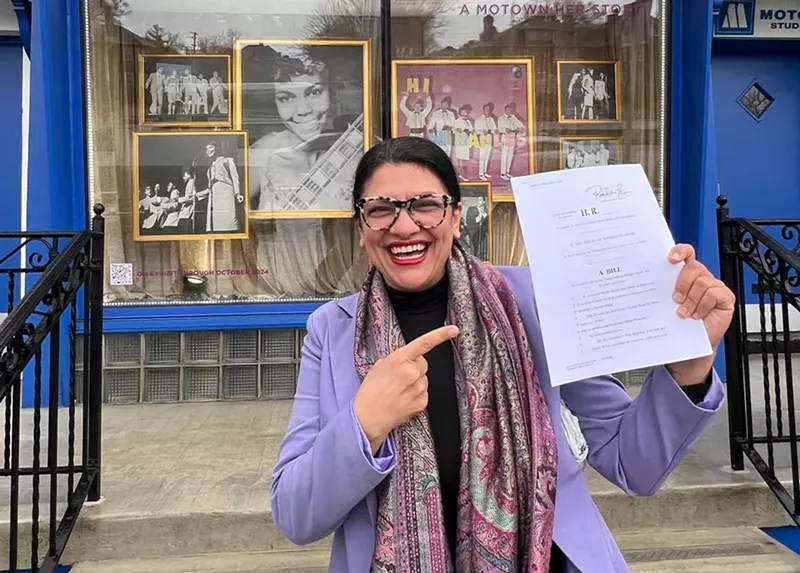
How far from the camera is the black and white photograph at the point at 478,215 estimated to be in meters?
5.09

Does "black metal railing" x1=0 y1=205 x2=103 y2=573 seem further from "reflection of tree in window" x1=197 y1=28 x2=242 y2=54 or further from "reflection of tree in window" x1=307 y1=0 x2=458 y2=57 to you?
"reflection of tree in window" x1=307 y1=0 x2=458 y2=57

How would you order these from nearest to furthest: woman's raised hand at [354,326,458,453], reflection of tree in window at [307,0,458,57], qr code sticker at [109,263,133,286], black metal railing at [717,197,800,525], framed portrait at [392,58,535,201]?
woman's raised hand at [354,326,458,453] → black metal railing at [717,197,800,525] → qr code sticker at [109,263,133,286] → reflection of tree in window at [307,0,458,57] → framed portrait at [392,58,535,201]

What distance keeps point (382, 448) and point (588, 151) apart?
450 cm

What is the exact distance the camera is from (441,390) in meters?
1.48

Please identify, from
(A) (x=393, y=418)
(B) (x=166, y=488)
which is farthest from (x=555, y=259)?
(B) (x=166, y=488)

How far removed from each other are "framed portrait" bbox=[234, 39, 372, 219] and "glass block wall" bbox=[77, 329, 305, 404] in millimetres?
1055

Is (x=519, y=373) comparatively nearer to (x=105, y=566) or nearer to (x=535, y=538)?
(x=535, y=538)

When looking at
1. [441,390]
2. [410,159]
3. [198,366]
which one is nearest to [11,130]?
[198,366]

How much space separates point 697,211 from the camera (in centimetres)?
471

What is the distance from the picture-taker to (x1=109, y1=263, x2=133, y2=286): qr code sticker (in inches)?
188

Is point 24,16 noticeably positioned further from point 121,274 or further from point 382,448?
point 382,448

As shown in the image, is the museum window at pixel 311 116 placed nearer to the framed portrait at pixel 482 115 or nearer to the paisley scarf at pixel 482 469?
the framed portrait at pixel 482 115

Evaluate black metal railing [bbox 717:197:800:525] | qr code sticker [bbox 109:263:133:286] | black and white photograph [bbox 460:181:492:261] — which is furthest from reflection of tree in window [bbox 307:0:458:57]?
black metal railing [bbox 717:197:800:525]

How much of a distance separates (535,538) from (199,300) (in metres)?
3.97
